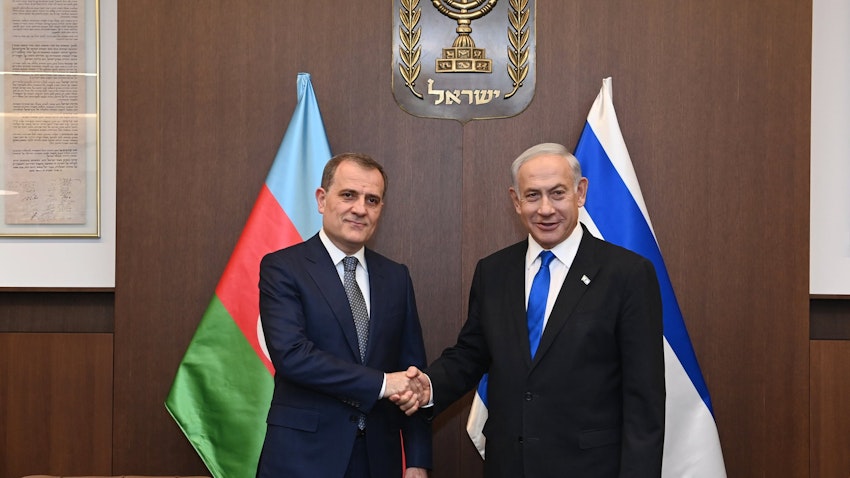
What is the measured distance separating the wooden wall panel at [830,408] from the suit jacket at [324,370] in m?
1.83

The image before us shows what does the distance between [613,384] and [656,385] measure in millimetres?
116

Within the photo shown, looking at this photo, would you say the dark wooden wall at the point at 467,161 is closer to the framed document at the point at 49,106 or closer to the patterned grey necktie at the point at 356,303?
the framed document at the point at 49,106

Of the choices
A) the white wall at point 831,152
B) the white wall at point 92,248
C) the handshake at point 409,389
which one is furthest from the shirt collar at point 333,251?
the white wall at point 831,152

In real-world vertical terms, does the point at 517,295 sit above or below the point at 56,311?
above

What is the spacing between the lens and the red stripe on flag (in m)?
3.08

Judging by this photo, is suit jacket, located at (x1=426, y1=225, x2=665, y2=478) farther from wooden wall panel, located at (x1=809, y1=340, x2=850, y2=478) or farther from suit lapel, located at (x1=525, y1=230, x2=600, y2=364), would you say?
wooden wall panel, located at (x1=809, y1=340, x2=850, y2=478)

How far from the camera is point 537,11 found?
3.21m

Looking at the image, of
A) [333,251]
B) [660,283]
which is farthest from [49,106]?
[660,283]

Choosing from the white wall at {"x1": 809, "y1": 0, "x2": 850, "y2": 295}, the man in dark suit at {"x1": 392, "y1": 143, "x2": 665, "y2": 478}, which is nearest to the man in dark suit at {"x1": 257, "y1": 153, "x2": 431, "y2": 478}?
the man in dark suit at {"x1": 392, "y1": 143, "x2": 665, "y2": 478}

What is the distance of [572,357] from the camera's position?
7.10 feet

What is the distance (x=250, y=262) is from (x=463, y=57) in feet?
3.90

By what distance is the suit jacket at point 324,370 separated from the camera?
2.29 meters

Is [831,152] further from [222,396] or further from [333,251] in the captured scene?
[222,396]

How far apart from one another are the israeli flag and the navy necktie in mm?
783
